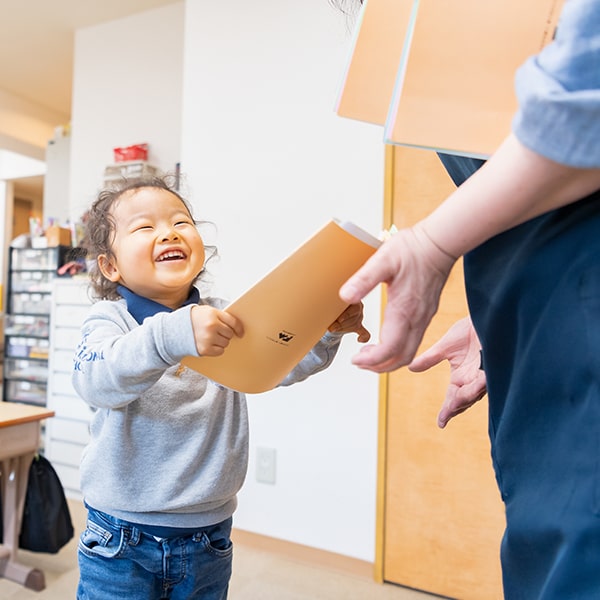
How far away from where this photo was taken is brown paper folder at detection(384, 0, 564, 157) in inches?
18.1

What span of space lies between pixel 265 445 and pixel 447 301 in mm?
923

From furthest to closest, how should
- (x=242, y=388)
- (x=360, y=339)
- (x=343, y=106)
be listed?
(x=360, y=339) → (x=242, y=388) → (x=343, y=106)

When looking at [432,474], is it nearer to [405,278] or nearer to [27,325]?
[405,278]

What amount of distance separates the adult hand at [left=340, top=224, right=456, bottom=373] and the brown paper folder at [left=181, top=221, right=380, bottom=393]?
3.5 inches

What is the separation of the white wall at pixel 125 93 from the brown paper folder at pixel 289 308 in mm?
2766

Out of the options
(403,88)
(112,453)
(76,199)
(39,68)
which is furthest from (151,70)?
(403,88)

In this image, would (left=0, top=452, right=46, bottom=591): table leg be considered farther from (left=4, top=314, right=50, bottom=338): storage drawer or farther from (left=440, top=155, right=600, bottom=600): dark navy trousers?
(left=440, top=155, right=600, bottom=600): dark navy trousers

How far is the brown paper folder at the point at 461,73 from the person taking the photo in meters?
0.46

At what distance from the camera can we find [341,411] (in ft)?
6.75

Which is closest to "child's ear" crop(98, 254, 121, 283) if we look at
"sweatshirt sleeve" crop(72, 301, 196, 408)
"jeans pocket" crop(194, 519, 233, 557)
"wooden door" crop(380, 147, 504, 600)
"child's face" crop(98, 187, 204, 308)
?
"child's face" crop(98, 187, 204, 308)

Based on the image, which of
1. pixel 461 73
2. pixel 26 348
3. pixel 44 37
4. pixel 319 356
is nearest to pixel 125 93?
pixel 44 37

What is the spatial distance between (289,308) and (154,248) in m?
0.36

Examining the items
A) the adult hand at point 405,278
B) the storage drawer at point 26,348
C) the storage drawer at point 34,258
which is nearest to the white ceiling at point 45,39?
the storage drawer at point 34,258

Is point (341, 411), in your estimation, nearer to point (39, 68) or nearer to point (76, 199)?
point (76, 199)
